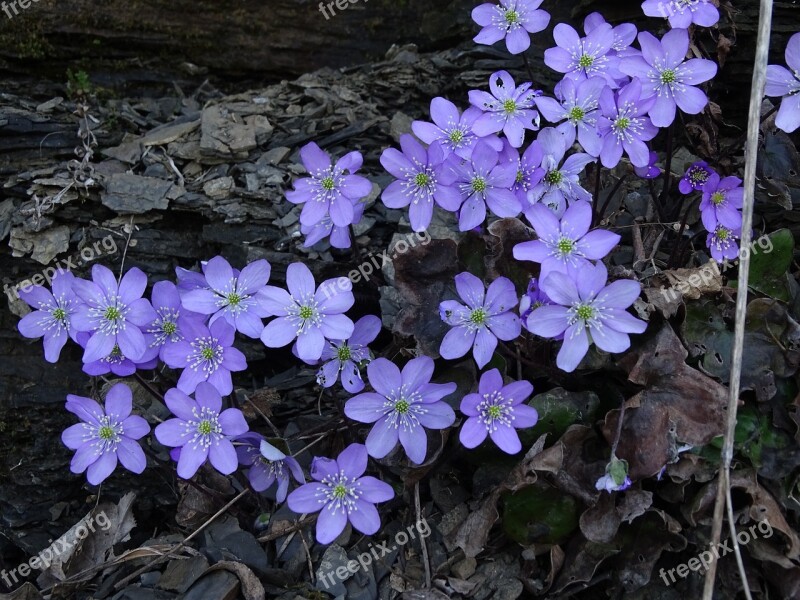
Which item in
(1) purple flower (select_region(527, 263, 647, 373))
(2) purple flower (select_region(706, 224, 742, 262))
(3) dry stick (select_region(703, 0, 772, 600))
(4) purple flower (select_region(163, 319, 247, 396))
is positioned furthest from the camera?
(2) purple flower (select_region(706, 224, 742, 262))

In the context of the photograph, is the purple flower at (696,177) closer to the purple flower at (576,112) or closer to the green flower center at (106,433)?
the purple flower at (576,112)

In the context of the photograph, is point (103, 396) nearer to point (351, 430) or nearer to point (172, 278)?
point (172, 278)

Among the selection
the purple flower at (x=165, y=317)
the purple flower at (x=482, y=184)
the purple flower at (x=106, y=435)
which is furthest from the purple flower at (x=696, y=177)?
the purple flower at (x=106, y=435)

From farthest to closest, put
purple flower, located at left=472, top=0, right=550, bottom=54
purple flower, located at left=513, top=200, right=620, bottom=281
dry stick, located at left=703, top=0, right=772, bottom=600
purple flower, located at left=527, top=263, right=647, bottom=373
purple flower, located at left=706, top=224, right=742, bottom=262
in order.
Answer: purple flower, located at left=472, top=0, right=550, bottom=54, purple flower, located at left=706, top=224, right=742, bottom=262, purple flower, located at left=513, top=200, right=620, bottom=281, purple flower, located at left=527, top=263, right=647, bottom=373, dry stick, located at left=703, top=0, right=772, bottom=600

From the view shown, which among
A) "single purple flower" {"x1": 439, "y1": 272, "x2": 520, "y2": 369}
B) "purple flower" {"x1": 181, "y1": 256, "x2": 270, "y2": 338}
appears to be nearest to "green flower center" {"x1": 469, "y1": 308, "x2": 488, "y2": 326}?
"single purple flower" {"x1": 439, "y1": 272, "x2": 520, "y2": 369}

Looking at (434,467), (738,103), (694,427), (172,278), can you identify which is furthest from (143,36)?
(694,427)

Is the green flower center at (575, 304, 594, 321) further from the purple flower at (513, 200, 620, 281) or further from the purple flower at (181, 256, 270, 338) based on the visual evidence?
the purple flower at (181, 256, 270, 338)
